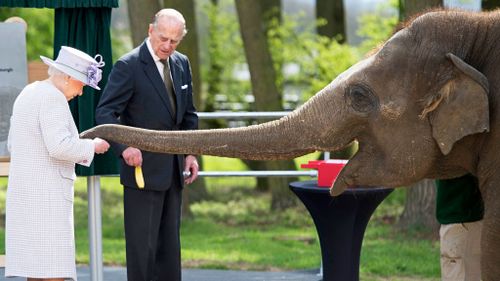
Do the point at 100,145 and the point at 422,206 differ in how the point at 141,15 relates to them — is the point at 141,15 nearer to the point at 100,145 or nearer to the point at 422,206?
the point at 422,206

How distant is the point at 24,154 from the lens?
7.66 m

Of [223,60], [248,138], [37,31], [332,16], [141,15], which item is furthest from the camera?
[37,31]

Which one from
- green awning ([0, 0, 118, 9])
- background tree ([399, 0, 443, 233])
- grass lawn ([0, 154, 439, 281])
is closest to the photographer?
green awning ([0, 0, 118, 9])

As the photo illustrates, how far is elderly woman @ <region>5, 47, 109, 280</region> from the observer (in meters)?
7.60

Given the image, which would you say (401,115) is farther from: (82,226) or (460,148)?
(82,226)

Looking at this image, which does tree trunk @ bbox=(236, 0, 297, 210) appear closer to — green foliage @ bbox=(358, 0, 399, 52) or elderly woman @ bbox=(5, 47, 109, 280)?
green foliage @ bbox=(358, 0, 399, 52)

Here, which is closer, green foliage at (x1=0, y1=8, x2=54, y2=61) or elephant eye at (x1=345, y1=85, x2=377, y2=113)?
elephant eye at (x1=345, y1=85, x2=377, y2=113)

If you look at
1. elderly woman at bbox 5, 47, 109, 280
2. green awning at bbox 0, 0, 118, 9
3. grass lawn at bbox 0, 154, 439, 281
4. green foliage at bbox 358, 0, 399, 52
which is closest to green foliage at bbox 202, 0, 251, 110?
grass lawn at bbox 0, 154, 439, 281

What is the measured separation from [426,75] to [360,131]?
20.7 inches

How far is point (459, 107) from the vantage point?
21.5 ft

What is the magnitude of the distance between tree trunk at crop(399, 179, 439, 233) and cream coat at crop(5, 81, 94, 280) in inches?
268

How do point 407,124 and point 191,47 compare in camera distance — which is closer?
point 407,124

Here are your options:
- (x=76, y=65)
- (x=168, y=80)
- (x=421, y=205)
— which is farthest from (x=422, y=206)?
(x=76, y=65)

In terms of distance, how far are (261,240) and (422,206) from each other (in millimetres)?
Result: 2122
